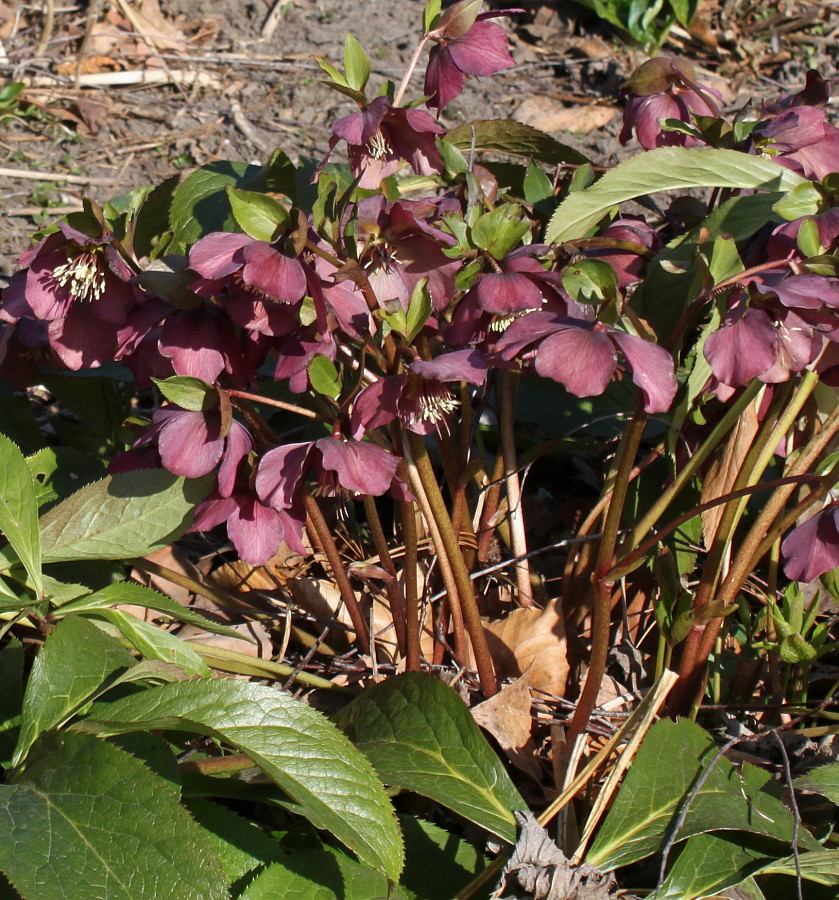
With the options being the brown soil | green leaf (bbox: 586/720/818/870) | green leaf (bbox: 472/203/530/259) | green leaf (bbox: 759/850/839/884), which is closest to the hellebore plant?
green leaf (bbox: 472/203/530/259)

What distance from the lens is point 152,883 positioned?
2.42 feet

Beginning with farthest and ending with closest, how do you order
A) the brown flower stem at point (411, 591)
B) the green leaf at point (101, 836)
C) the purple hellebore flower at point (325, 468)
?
Answer: the brown flower stem at point (411, 591) → the purple hellebore flower at point (325, 468) → the green leaf at point (101, 836)

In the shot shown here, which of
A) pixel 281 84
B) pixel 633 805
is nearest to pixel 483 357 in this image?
pixel 633 805

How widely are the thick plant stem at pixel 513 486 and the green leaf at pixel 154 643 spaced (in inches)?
15.9

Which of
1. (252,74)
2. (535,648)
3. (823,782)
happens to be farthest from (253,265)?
(252,74)

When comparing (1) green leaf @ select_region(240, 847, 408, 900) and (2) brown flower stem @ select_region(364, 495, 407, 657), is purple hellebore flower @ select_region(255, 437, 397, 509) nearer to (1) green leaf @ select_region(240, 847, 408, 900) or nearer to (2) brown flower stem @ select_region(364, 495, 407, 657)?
(2) brown flower stem @ select_region(364, 495, 407, 657)

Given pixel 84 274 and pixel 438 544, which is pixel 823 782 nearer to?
pixel 438 544

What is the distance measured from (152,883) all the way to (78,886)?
0.05 meters

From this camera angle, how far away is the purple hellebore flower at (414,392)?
815mm

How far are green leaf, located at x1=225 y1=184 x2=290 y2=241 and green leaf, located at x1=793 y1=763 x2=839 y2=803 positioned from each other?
0.71m

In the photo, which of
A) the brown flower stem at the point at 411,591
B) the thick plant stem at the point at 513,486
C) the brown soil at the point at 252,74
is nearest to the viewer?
the brown flower stem at the point at 411,591

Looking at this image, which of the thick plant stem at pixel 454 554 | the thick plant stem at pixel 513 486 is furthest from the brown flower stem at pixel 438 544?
the thick plant stem at pixel 513 486

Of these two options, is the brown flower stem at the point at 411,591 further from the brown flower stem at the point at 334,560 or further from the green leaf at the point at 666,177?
the green leaf at the point at 666,177

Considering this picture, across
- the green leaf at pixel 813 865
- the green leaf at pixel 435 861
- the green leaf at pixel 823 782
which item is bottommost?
the green leaf at pixel 435 861
